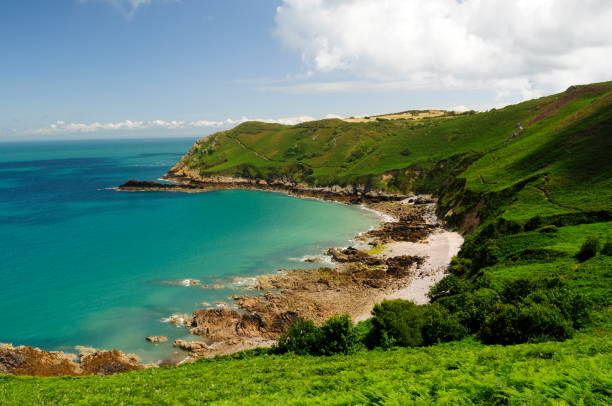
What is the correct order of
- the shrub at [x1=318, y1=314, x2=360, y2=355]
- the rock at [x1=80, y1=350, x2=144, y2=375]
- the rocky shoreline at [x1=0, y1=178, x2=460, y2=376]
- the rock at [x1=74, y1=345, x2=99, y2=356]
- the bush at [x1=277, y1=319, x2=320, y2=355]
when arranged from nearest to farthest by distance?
the shrub at [x1=318, y1=314, x2=360, y2=355]
the bush at [x1=277, y1=319, x2=320, y2=355]
the rock at [x1=80, y1=350, x2=144, y2=375]
the rocky shoreline at [x1=0, y1=178, x2=460, y2=376]
the rock at [x1=74, y1=345, x2=99, y2=356]

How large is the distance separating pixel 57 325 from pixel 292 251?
50.0 metres

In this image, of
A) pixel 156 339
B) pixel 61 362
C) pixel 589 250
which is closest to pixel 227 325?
pixel 156 339

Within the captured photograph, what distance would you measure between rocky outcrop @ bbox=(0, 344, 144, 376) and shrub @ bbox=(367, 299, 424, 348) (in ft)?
103

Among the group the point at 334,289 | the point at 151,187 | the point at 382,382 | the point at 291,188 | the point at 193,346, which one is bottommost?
the point at 193,346

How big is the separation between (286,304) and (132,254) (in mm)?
48981

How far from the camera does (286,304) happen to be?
5944 centimetres

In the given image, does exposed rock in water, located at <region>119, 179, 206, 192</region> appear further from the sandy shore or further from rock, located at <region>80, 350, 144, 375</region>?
rock, located at <region>80, 350, 144, 375</region>

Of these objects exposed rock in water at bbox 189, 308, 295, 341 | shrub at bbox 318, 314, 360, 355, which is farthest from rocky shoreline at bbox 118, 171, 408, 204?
shrub at bbox 318, 314, 360, 355

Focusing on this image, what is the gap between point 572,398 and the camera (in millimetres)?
11273

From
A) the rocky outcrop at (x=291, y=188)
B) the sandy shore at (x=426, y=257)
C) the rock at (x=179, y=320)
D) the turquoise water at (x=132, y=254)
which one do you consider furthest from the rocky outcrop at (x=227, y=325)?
the rocky outcrop at (x=291, y=188)

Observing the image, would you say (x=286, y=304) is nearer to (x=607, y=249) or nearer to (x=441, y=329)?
(x=441, y=329)

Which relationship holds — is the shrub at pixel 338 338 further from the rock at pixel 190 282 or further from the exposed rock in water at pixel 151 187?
the exposed rock in water at pixel 151 187

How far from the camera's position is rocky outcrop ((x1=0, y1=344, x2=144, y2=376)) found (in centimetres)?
4219

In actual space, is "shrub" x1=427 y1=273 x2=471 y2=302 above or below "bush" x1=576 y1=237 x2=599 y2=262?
below
